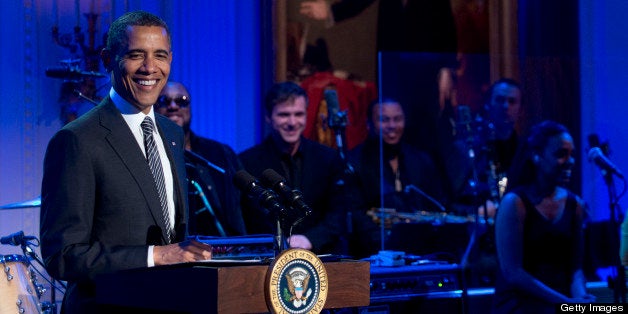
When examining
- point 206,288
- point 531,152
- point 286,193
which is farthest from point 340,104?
point 206,288

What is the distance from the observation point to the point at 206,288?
7.17ft

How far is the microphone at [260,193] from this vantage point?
8.17ft

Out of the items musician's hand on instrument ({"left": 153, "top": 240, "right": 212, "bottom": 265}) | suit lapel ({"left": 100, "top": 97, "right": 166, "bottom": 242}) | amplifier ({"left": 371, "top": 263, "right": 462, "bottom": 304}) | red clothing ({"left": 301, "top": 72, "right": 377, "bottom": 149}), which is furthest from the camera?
red clothing ({"left": 301, "top": 72, "right": 377, "bottom": 149})

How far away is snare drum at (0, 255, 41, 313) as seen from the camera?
3938 millimetres

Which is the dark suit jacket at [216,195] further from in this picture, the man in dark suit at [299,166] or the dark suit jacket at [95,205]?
the dark suit jacket at [95,205]

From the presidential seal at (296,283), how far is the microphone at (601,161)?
365cm

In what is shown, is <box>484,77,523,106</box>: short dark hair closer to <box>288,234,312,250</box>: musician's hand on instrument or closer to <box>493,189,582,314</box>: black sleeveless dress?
<box>493,189,582,314</box>: black sleeveless dress

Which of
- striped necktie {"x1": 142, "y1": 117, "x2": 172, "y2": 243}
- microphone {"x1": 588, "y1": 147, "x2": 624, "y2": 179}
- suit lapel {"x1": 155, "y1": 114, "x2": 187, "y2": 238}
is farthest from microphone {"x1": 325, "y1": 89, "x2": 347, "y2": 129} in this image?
striped necktie {"x1": 142, "y1": 117, "x2": 172, "y2": 243}

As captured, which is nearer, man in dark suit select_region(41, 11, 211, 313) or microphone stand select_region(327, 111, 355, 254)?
man in dark suit select_region(41, 11, 211, 313)

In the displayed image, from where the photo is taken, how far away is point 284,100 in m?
5.67

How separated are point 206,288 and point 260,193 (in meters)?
0.42

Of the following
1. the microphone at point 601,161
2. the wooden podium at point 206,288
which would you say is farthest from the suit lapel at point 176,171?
the microphone at point 601,161
